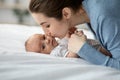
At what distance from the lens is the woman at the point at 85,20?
1.15 m

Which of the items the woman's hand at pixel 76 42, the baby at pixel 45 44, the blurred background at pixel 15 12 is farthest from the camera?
the blurred background at pixel 15 12

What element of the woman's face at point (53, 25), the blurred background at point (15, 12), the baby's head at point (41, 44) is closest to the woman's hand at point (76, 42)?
the woman's face at point (53, 25)

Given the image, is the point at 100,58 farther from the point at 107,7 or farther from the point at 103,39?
the point at 107,7

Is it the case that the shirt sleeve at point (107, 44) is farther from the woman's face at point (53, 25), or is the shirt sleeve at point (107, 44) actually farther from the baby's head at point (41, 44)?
the baby's head at point (41, 44)

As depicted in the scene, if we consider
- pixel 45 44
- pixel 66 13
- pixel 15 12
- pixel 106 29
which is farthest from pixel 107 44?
pixel 15 12

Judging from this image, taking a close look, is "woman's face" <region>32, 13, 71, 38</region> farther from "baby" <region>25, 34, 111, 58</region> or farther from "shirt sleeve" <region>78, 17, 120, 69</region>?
"shirt sleeve" <region>78, 17, 120, 69</region>

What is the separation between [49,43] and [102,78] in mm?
621

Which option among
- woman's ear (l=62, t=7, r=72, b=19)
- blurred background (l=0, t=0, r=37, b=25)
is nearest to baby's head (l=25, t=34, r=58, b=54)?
woman's ear (l=62, t=7, r=72, b=19)

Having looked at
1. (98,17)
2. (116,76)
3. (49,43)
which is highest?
(98,17)

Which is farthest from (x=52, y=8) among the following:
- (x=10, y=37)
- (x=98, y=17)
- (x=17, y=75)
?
(x=10, y=37)

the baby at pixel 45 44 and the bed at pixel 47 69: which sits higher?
the baby at pixel 45 44

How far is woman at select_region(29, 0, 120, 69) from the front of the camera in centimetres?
115

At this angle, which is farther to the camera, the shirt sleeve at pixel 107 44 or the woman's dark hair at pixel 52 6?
the woman's dark hair at pixel 52 6

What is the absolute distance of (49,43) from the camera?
5.16ft
